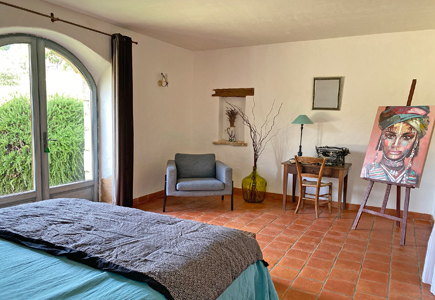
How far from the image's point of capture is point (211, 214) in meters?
4.32

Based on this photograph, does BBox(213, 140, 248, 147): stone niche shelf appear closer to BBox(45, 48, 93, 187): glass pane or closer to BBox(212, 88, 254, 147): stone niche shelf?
BBox(212, 88, 254, 147): stone niche shelf

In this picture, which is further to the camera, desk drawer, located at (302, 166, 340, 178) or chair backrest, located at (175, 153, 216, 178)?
chair backrest, located at (175, 153, 216, 178)

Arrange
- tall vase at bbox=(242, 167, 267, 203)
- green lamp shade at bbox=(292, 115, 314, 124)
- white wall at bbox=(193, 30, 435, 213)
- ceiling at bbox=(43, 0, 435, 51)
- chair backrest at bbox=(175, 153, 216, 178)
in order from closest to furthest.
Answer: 1. ceiling at bbox=(43, 0, 435, 51)
2. white wall at bbox=(193, 30, 435, 213)
3. green lamp shade at bbox=(292, 115, 314, 124)
4. chair backrest at bbox=(175, 153, 216, 178)
5. tall vase at bbox=(242, 167, 267, 203)

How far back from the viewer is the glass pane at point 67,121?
3803mm

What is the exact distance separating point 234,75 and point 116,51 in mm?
2084

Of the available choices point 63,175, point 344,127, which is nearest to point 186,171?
point 63,175

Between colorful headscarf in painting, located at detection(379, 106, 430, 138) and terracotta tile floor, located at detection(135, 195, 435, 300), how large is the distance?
4.05 ft

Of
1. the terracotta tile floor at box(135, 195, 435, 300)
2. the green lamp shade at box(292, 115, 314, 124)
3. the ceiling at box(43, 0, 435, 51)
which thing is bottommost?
the terracotta tile floor at box(135, 195, 435, 300)

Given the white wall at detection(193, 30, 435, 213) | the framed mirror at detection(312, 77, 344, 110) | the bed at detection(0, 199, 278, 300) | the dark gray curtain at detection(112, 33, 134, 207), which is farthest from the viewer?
the framed mirror at detection(312, 77, 344, 110)

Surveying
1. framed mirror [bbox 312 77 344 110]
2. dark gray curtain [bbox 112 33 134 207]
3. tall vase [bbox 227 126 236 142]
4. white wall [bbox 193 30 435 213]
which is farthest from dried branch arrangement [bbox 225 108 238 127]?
dark gray curtain [bbox 112 33 134 207]

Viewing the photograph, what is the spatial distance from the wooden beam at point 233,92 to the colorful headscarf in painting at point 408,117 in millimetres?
2137

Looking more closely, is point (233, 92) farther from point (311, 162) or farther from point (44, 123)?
point (44, 123)

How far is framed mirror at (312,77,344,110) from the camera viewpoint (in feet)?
15.4

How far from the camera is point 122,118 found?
4.17 meters
